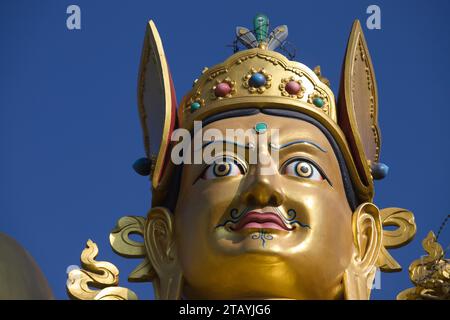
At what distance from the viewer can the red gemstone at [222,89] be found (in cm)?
1199

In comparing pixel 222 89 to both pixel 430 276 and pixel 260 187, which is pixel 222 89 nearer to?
pixel 260 187

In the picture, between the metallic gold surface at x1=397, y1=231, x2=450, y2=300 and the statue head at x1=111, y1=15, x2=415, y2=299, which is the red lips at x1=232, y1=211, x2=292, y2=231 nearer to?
the statue head at x1=111, y1=15, x2=415, y2=299

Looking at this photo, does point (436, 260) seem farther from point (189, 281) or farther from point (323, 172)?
point (189, 281)

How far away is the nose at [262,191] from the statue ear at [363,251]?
33.8 inches

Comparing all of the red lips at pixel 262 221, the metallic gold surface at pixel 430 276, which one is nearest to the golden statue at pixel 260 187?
the red lips at pixel 262 221

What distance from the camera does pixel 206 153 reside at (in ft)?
38.3

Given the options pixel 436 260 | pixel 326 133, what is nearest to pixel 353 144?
pixel 326 133

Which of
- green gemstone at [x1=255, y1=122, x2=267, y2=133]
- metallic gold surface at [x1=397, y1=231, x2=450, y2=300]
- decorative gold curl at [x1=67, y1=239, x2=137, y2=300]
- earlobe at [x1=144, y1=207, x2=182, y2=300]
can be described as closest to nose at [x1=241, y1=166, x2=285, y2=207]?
green gemstone at [x1=255, y1=122, x2=267, y2=133]

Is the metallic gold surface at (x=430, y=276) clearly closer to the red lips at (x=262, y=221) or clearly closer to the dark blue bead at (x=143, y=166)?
the red lips at (x=262, y=221)

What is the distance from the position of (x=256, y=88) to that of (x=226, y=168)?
0.86 m

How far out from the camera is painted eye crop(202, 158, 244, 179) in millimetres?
11430
